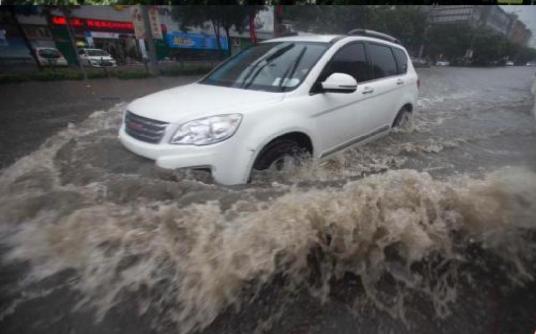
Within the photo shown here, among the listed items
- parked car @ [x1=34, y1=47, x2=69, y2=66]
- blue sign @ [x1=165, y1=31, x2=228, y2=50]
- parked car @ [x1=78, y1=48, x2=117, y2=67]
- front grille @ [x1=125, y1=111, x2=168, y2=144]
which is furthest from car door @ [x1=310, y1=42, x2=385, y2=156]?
parked car @ [x1=34, y1=47, x2=69, y2=66]

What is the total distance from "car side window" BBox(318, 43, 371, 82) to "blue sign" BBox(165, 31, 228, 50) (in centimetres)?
88

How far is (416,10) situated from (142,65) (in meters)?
2.10

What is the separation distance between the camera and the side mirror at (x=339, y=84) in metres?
2.32

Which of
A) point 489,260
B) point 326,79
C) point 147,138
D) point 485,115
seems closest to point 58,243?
point 147,138

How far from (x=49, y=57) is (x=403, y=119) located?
121 inches

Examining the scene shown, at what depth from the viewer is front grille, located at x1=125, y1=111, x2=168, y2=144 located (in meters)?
1.91

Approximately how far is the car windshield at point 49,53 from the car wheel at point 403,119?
2881 mm

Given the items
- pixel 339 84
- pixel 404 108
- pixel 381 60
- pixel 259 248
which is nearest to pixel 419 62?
pixel 381 60

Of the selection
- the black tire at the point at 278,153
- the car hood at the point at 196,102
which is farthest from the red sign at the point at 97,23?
the black tire at the point at 278,153

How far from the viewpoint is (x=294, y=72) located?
2412 mm

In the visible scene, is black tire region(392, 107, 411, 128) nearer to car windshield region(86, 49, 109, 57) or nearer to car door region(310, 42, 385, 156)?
car door region(310, 42, 385, 156)

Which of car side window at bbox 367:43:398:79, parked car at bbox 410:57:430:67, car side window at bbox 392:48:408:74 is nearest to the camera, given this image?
parked car at bbox 410:57:430:67

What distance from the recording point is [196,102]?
206cm

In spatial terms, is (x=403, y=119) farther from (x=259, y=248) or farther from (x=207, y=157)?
(x=259, y=248)
